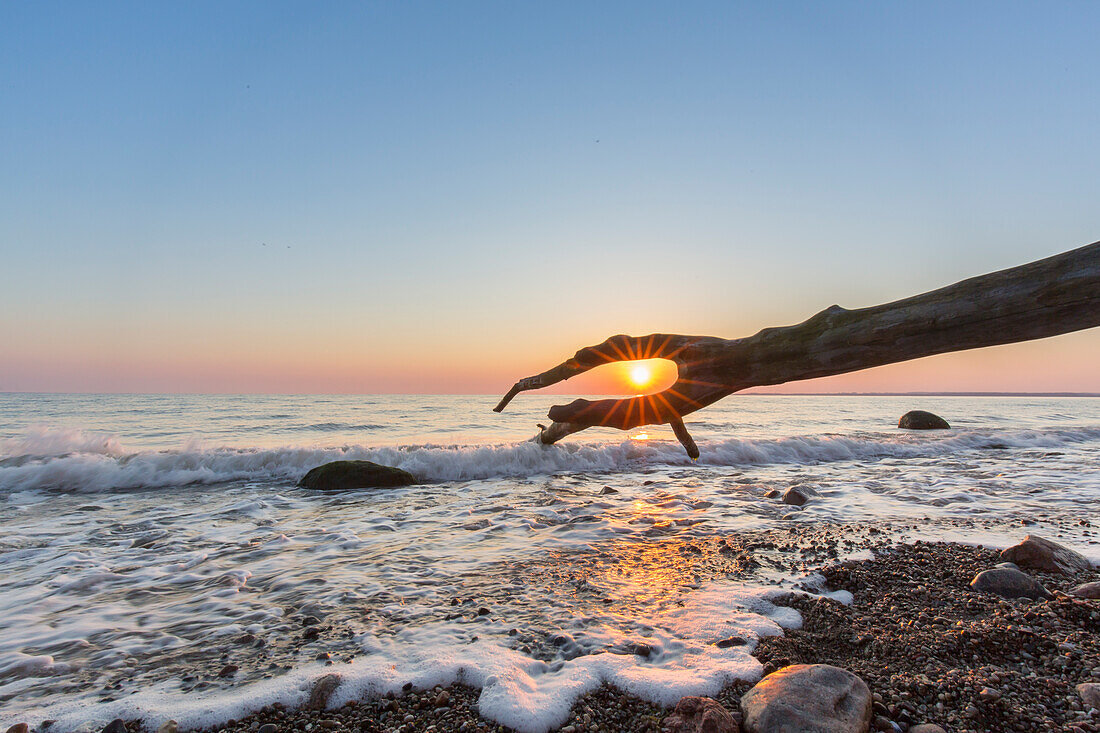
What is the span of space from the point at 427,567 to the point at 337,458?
10.1 meters

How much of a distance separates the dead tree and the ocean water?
166 cm

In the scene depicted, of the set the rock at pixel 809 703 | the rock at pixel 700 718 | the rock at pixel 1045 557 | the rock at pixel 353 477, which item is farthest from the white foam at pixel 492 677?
the rock at pixel 353 477

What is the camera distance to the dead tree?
2619 millimetres

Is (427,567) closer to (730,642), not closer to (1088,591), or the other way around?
(730,642)

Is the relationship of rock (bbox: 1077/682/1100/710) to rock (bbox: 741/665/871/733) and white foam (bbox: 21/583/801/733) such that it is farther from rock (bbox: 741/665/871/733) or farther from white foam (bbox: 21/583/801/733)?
white foam (bbox: 21/583/801/733)

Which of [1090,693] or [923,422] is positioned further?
[923,422]

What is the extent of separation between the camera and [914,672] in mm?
3020

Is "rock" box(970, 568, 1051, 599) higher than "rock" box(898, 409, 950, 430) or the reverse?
higher

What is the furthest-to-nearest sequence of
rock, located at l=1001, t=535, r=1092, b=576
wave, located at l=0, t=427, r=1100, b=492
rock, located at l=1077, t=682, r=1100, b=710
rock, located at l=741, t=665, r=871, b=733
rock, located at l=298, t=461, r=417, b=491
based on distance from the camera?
wave, located at l=0, t=427, r=1100, b=492
rock, located at l=298, t=461, r=417, b=491
rock, located at l=1001, t=535, r=1092, b=576
rock, located at l=1077, t=682, r=1100, b=710
rock, located at l=741, t=665, r=871, b=733

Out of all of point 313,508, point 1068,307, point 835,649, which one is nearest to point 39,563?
point 313,508

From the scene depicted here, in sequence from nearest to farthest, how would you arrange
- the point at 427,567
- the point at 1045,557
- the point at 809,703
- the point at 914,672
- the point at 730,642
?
the point at 809,703 < the point at 914,672 < the point at 730,642 < the point at 1045,557 < the point at 427,567

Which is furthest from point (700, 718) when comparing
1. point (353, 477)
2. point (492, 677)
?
point (353, 477)

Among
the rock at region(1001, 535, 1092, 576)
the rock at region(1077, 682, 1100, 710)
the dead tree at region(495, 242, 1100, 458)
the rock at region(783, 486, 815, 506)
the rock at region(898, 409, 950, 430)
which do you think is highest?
the dead tree at region(495, 242, 1100, 458)

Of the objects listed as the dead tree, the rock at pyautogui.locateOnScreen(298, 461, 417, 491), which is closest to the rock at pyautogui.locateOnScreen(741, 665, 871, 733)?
the dead tree
